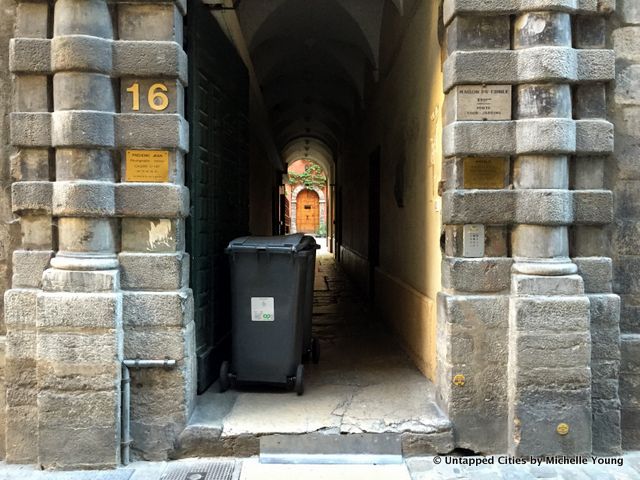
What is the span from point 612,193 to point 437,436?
2243 mm

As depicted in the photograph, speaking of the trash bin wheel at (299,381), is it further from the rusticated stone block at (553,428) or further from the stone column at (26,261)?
the stone column at (26,261)

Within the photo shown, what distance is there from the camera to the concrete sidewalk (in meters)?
3.32

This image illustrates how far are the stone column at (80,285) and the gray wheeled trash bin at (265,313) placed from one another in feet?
3.44

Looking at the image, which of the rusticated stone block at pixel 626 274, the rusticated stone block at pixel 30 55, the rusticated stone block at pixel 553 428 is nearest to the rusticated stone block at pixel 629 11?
the rusticated stone block at pixel 626 274

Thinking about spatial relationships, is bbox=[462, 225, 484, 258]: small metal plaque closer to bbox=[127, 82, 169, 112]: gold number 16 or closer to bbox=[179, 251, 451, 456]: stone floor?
bbox=[179, 251, 451, 456]: stone floor

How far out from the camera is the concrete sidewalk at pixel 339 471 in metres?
3.32

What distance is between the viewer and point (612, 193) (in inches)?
145

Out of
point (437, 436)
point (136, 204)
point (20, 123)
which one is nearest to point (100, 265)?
point (136, 204)

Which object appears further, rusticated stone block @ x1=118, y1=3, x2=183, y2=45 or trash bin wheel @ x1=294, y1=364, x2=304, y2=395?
trash bin wheel @ x1=294, y1=364, x2=304, y2=395

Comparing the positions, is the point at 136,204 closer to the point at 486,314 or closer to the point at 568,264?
the point at 486,314

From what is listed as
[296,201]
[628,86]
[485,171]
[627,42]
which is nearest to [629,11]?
[627,42]

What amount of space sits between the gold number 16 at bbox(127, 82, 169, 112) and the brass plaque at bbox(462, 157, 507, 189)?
2.27m

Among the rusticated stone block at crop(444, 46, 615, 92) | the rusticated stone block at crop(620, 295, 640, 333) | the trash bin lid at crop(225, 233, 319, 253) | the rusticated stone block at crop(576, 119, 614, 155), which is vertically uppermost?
the rusticated stone block at crop(444, 46, 615, 92)

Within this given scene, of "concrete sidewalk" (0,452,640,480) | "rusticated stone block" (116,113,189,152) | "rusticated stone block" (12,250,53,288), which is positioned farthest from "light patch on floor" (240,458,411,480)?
"rusticated stone block" (116,113,189,152)
